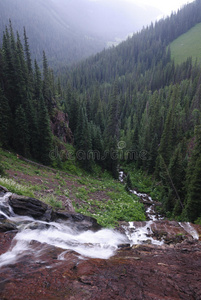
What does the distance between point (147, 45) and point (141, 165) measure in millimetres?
155381

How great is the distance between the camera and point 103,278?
5.01 m

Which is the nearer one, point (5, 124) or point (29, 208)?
point (29, 208)

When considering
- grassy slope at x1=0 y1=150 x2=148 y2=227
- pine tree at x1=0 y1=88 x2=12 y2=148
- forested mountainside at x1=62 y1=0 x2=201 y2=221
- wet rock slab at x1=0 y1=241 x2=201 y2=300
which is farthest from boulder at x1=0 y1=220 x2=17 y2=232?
pine tree at x1=0 y1=88 x2=12 y2=148

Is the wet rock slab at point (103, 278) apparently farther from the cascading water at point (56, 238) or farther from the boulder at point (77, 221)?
the boulder at point (77, 221)

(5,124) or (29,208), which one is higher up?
(5,124)

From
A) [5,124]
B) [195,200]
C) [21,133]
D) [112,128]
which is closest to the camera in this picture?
[195,200]

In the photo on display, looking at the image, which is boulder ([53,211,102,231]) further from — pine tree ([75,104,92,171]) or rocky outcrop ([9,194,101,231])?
pine tree ([75,104,92,171])

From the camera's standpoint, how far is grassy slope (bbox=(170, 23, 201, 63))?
13519 cm

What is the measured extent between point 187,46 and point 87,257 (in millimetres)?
188736

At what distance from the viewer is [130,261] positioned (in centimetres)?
651

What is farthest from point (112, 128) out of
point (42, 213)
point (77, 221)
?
point (42, 213)

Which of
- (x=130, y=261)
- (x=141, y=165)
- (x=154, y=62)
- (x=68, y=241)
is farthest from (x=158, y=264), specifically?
(x=154, y=62)

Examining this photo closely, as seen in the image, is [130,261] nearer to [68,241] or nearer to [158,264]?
[158,264]

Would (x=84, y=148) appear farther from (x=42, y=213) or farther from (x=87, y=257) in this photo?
(x=87, y=257)
